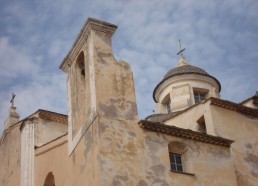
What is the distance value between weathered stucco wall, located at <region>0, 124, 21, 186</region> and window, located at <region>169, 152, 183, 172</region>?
25.2 feet

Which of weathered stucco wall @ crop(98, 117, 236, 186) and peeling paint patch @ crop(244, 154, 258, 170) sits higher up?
peeling paint patch @ crop(244, 154, 258, 170)

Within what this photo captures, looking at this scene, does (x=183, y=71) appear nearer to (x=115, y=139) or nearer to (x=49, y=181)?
(x=49, y=181)

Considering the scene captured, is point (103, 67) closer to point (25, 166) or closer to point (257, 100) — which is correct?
point (25, 166)

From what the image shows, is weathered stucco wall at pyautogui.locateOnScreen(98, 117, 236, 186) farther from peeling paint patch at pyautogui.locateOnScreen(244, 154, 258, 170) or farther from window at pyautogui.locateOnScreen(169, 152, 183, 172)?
peeling paint patch at pyautogui.locateOnScreen(244, 154, 258, 170)

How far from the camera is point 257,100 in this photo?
23.8m

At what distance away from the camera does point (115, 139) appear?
1598cm

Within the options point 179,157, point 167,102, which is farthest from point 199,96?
point 179,157

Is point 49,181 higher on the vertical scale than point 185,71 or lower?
lower

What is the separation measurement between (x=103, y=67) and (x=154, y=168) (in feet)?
12.7

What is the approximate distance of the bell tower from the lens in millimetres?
16766

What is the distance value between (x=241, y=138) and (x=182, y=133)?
395 centimetres

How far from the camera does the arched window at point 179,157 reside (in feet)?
57.0

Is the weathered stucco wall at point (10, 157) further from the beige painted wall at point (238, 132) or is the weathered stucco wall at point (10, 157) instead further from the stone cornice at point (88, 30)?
the beige painted wall at point (238, 132)

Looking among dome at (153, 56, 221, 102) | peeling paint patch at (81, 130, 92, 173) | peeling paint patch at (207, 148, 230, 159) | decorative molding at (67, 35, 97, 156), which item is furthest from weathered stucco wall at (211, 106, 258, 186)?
dome at (153, 56, 221, 102)
